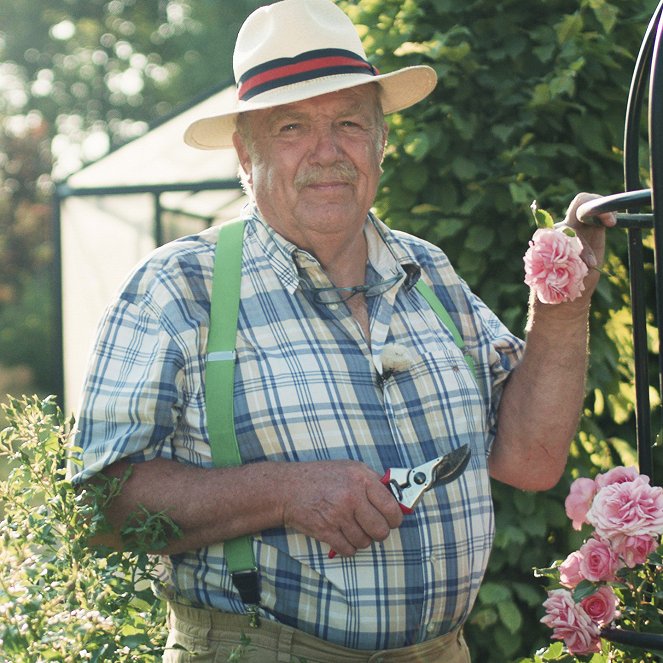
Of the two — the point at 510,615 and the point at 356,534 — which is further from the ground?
the point at 356,534

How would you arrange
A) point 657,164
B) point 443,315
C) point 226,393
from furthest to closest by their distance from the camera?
1. point 443,315
2. point 226,393
3. point 657,164

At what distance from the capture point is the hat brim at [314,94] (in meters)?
2.28

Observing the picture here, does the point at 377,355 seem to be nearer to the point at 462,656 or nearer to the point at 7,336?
the point at 462,656

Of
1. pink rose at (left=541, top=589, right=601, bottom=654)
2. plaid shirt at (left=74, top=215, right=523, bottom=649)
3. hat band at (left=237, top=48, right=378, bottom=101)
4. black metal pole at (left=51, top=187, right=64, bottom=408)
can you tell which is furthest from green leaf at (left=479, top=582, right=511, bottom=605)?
black metal pole at (left=51, top=187, right=64, bottom=408)

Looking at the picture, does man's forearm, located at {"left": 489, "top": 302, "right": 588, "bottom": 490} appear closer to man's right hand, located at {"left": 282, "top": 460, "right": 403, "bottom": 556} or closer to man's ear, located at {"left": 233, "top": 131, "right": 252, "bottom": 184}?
man's right hand, located at {"left": 282, "top": 460, "right": 403, "bottom": 556}

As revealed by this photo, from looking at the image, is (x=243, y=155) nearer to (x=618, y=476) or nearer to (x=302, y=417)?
(x=302, y=417)

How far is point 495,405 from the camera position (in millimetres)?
2529

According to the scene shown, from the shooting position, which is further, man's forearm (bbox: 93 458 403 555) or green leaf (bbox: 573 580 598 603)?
A: man's forearm (bbox: 93 458 403 555)

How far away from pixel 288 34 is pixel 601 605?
1.40 meters

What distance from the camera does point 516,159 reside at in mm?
3256

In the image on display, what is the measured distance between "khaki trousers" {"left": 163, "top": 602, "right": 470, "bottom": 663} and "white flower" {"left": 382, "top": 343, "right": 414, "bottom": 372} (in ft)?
1.88

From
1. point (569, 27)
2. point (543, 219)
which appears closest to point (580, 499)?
point (543, 219)

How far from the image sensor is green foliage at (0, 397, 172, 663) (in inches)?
59.9

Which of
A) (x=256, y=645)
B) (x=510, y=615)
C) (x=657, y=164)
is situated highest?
(x=657, y=164)
